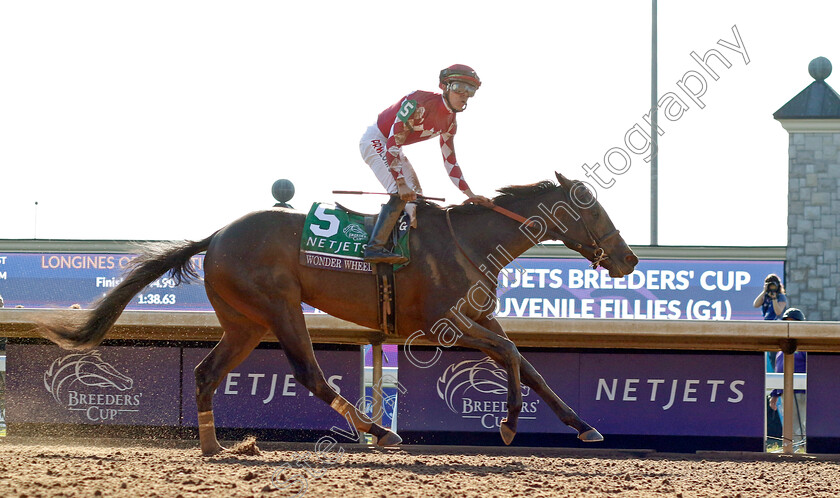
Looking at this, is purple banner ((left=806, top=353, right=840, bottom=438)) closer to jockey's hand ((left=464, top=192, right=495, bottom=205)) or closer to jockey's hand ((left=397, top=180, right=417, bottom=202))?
jockey's hand ((left=464, top=192, right=495, bottom=205))

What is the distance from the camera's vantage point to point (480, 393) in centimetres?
805

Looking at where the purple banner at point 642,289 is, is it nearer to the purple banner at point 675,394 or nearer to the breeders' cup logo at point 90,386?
the purple banner at point 675,394

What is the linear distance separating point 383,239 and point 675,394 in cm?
344

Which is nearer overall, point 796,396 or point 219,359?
point 219,359

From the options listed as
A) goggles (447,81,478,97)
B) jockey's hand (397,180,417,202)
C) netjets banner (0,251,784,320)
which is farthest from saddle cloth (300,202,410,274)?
netjets banner (0,251,784,320)

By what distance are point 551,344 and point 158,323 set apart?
3269mm

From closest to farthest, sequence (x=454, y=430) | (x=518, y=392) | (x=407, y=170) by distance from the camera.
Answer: (x=518, y=392) → (x=407, y=170) → (x=454, y=430)

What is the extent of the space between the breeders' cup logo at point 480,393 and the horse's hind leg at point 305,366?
2.15 m

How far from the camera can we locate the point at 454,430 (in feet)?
26.3

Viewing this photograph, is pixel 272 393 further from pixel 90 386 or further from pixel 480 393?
pixel 480 393

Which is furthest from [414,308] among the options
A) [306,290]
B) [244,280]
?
[244,280]

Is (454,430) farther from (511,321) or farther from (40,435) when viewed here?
(40,435)

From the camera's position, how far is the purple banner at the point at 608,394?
8.02 metres

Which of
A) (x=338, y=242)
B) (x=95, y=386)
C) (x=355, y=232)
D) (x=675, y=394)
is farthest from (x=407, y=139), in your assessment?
(x=95, y=386)
